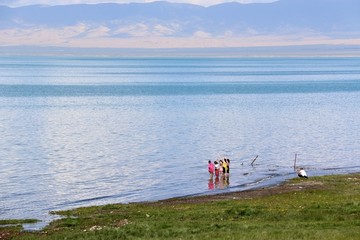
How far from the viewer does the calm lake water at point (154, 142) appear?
47406mm

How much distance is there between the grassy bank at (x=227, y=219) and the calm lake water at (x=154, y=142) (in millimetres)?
4636

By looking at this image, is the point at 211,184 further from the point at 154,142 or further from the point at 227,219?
the point at 154,142

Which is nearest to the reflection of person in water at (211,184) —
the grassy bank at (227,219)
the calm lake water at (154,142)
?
the calm lake water at (154,142)

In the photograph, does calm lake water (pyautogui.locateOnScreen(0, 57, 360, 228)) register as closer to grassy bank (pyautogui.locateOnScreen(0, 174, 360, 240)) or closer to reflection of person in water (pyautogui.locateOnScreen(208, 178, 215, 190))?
reflection of person in water (pyautogui.locateOnScreen(208, 178, 215, 190))

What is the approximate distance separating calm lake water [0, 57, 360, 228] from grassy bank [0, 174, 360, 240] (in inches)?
183

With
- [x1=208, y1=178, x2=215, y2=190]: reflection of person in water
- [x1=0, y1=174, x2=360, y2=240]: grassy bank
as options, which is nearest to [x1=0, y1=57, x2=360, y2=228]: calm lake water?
[x1=208, y1=178, x2=215, y2=190]: reflection of person in water

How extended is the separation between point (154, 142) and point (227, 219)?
4210 cm

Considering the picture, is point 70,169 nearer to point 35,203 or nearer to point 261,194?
point 35,203

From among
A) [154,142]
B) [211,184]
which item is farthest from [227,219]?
[154,142]

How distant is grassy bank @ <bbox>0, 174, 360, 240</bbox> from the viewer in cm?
2603

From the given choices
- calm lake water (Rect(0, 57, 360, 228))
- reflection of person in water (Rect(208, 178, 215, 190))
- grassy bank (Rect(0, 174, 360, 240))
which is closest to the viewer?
grassy bank (Rect(0, 174, 360, 240))

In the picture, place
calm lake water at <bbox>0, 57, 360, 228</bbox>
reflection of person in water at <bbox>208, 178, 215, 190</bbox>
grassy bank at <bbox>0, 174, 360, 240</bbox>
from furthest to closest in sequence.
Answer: reflection of person in water at <bbox>208, 178, 215, 190</bbox> < calm lake water at <bbox>0, 57, 360, 228</bbox> < grassy bank at <bbox>0, 174, 360, 240</bbox>

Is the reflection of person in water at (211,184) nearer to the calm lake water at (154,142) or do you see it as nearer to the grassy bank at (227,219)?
the calm lake water at (154,142)

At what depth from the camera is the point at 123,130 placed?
8144cm
